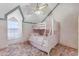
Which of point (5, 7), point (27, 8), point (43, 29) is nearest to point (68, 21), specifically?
point (43, 29)

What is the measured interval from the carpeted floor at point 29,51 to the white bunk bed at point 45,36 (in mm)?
62

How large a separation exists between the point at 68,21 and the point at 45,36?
38 cm

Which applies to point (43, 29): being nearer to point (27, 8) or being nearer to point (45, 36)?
point (45, 36)

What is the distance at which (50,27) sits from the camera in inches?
80.0

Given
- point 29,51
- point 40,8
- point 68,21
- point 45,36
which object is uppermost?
point 40,8

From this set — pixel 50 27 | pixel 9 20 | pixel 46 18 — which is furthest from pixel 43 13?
pixel 9 20

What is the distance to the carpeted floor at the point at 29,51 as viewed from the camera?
202 centimetres

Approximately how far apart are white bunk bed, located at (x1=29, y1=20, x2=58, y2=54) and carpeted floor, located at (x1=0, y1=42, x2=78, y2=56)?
6 cm

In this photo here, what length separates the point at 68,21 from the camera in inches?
79.7

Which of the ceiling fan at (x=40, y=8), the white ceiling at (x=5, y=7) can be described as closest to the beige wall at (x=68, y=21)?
the ceiling fan at (x=40, y=8)

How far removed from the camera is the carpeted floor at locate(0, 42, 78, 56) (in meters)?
2.02

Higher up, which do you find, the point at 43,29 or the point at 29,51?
the point at 43,29

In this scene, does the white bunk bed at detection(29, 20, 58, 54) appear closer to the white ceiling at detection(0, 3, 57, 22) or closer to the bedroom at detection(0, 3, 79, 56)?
the bedroom at detection(0, 3, 79, 56)

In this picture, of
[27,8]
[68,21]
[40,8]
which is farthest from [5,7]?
[68,21]
